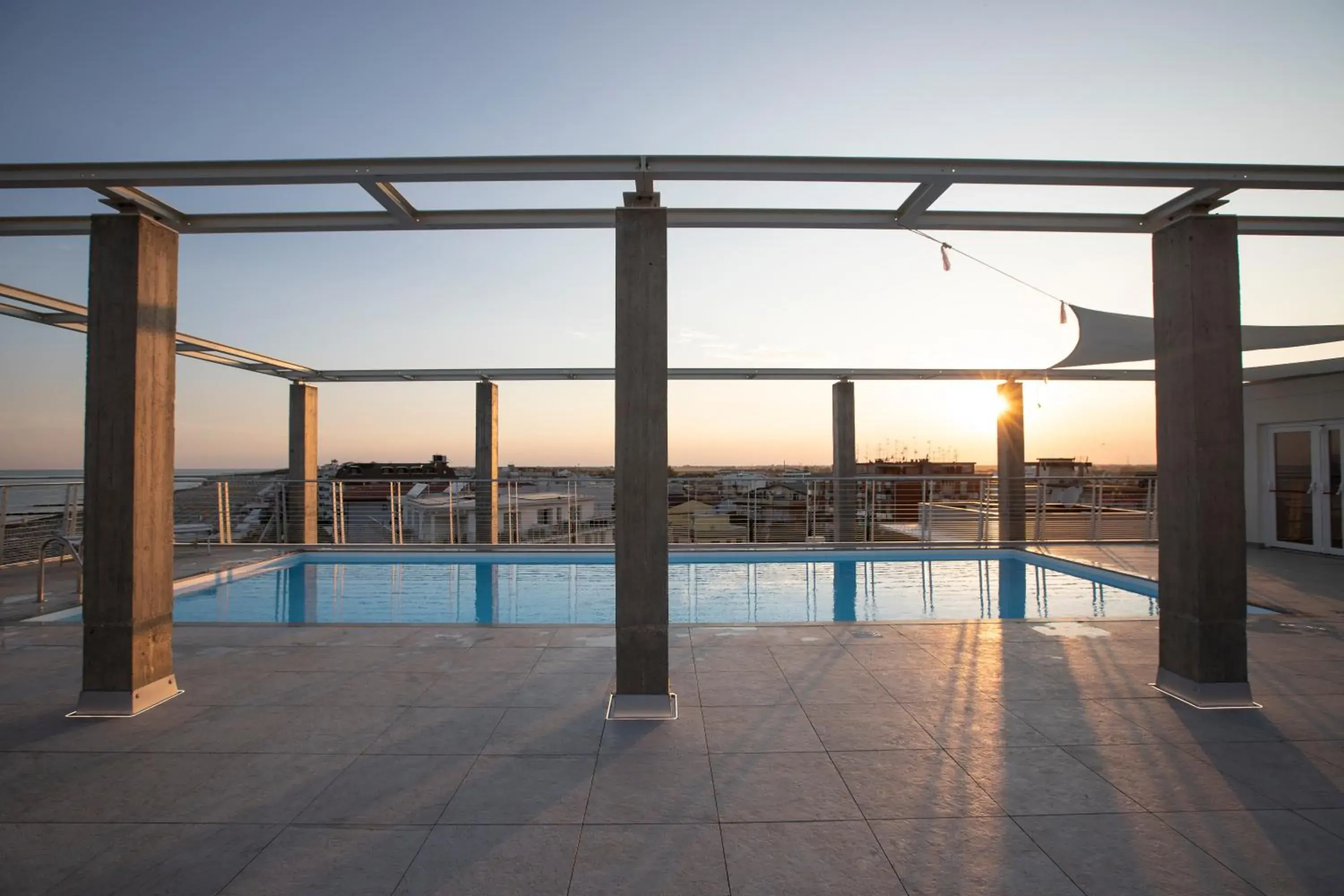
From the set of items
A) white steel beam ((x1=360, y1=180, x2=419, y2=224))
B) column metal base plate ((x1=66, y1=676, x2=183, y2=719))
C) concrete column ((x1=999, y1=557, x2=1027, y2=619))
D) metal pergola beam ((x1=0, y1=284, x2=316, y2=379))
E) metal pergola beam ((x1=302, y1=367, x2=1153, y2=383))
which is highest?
white steel beam ((x1=360, y1=180, x2=419, y2=224))

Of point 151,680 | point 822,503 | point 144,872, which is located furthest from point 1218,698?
point 822,503

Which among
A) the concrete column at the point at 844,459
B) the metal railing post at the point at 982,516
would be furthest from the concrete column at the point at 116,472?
the metal railing post at the point at 982,516

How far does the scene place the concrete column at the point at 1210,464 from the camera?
3.01 metres

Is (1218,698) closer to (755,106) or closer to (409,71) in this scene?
(755,106)

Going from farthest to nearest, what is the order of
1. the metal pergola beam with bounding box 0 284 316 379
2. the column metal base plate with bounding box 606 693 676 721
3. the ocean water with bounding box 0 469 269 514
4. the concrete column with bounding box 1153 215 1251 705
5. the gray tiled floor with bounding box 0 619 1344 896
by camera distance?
the ocean water with bounding box 0 469 269 514 → the metal pergola beam with bounding box 0 284 316 379 → the concrete column with bounding box 1153 215 1251 705 → the column metal base plate with bounding box 606 693 676 721 → the gray tiled floor with bounding box 0 619 1344 896

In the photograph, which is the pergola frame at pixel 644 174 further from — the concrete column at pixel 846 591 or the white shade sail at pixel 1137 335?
the concrete column at pixel 846 591

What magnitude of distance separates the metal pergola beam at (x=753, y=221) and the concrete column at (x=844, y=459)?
189 inches

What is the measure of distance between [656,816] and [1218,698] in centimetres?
270

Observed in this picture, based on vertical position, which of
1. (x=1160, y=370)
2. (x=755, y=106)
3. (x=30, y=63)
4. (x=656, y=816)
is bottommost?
(x=656, y=816)

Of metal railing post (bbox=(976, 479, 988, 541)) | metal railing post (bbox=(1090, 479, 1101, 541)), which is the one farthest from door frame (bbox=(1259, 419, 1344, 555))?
metal railing post (bbox=(976, 479, 988, 541))

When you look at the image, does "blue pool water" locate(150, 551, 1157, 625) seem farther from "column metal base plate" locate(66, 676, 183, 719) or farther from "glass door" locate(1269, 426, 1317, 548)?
"glass door" locate(1269, 426, 1317, 548)

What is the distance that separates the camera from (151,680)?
307cm

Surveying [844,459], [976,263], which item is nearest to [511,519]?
[844,459]

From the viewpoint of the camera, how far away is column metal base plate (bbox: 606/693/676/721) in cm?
288
